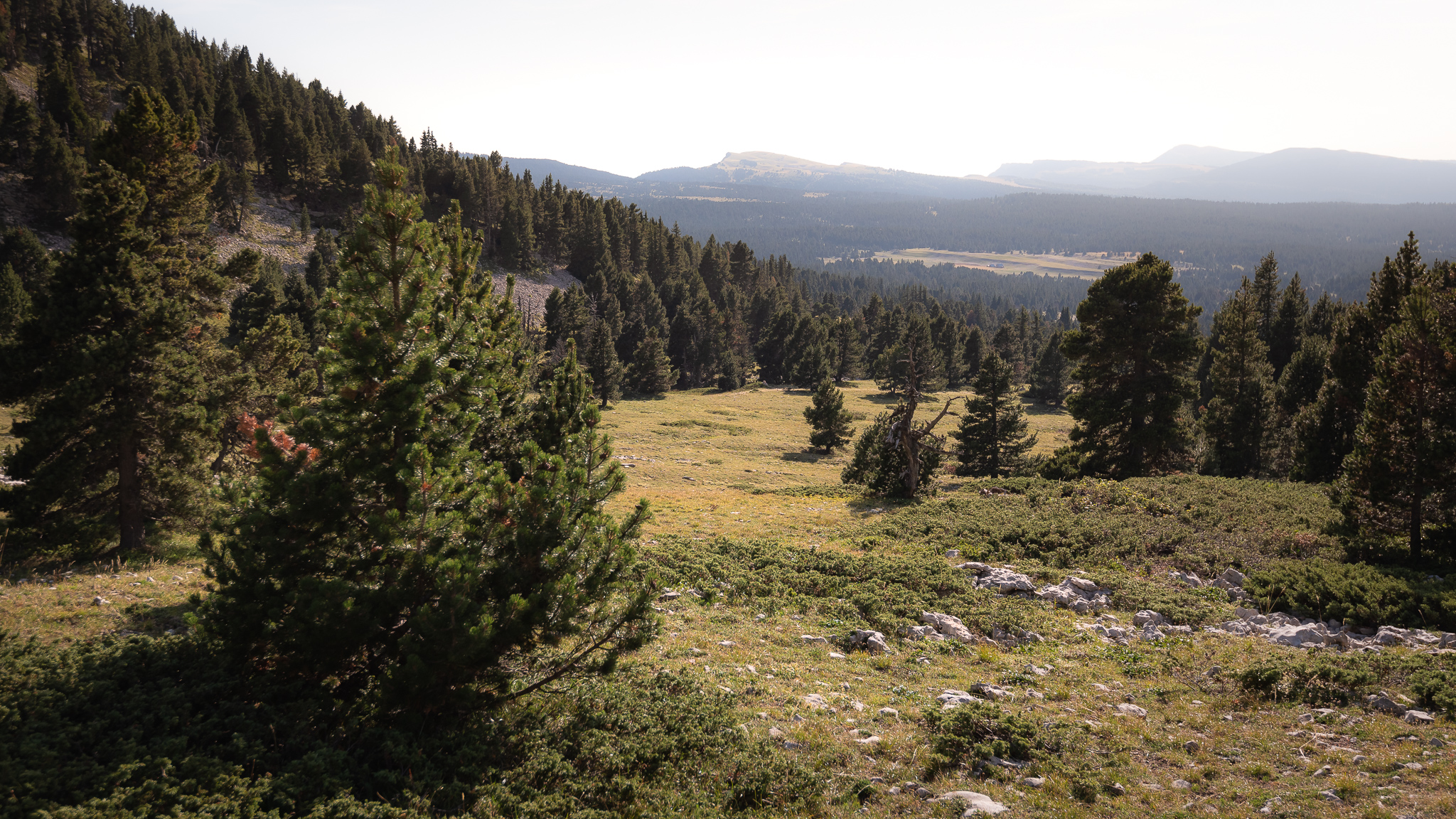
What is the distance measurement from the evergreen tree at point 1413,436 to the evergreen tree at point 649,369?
7574 centimetres

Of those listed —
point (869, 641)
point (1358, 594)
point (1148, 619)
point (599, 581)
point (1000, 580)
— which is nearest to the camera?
point (599, 581)

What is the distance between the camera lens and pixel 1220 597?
57.8 feet

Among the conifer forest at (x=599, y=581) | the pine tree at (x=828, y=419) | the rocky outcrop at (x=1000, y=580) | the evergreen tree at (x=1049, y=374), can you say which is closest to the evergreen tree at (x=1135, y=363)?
the conifer forest at (x=599, y=581)

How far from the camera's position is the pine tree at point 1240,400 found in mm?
43344

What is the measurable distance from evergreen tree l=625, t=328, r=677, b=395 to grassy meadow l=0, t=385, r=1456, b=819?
223 ft

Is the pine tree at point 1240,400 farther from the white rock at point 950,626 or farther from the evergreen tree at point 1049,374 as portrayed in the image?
the evergreen tree at point 1049,374

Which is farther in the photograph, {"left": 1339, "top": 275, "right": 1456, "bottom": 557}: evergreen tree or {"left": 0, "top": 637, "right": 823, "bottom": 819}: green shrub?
{"left": 1339, "top": 275, "right": 1456, "bottom": 557}: evergreen tree

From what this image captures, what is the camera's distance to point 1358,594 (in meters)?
15.5

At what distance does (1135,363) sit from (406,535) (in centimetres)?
3957

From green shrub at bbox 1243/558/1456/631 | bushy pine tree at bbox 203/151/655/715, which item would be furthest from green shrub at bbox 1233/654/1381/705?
bushy pine tree at bbox 203/151/655/715

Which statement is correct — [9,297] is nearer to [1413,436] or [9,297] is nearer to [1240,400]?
[1413,436]

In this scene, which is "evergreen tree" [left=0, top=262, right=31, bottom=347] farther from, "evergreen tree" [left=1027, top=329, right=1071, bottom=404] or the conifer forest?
"evergreen tree" [left=1027, top=329, right=1071, bottom=404]

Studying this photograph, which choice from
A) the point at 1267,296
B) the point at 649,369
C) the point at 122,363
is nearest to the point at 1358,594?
the point at 122,363

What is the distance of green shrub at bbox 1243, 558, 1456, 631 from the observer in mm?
14664
